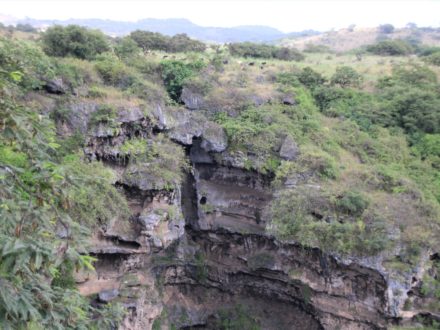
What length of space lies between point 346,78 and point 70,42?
1814 centimetres

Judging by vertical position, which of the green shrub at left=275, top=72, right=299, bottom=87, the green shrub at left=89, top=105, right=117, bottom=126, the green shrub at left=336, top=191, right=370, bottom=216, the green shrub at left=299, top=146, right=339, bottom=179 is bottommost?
the green shrub at left=336, top=191, right=370, bottom=216

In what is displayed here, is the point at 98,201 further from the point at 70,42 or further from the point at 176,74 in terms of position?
the point at 176,74

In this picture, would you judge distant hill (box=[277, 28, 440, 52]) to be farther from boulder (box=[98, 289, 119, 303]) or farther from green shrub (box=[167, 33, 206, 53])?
boulder (box=[98, 289, 119, 303])

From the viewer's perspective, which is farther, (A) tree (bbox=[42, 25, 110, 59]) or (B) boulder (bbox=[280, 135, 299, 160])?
(A) tree (bbox=[42, 25, 110, 59])

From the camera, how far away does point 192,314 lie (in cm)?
2217

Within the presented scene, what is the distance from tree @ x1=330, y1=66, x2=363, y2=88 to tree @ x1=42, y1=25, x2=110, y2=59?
15989mm

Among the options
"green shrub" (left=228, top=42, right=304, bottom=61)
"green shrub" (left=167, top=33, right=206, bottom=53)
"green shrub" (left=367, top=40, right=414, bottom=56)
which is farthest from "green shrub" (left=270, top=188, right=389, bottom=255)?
"green shrub" (left=367, top=40, right=414, bottom=56)

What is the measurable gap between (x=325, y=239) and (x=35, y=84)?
1360cm

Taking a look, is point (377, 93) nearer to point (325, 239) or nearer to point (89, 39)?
point (325, 239)

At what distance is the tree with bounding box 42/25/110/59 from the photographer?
84.2ft

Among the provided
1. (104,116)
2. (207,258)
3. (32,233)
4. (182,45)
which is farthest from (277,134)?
(182,45)

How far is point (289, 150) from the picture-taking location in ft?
72.7

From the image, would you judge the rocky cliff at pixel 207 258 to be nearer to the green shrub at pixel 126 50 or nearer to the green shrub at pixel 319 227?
the green shrub at pixel 319 227

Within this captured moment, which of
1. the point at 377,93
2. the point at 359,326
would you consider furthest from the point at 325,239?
the point at 377,93
